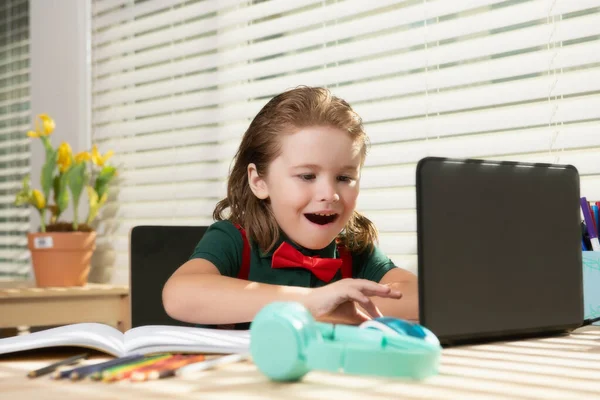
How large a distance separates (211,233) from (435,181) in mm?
466

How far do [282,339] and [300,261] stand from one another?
60 centimetres

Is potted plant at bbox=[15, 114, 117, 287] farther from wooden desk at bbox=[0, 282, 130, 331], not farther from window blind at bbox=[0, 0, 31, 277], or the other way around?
window blind at bbox=[0, 0, 31, 277]

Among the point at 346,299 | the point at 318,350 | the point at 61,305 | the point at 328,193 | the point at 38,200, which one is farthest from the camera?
the point at 38,200

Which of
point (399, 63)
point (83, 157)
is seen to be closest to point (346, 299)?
point (399, 63)

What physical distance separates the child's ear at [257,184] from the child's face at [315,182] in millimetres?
32

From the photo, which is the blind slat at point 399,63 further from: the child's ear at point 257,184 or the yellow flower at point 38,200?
the child's ear at point 257,184

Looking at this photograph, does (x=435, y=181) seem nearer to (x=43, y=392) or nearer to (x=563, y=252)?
(x=563, y=252)

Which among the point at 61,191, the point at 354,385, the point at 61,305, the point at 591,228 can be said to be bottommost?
the point at 61,305

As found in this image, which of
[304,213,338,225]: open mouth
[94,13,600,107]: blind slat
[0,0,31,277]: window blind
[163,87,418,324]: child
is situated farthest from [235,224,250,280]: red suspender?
[0,0,31,277]: window blind

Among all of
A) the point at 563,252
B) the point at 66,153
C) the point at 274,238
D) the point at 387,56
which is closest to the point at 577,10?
the point at 387,56

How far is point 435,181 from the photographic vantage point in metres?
0.87

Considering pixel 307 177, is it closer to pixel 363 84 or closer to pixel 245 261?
pixel 245 261

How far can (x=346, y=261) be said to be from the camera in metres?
1.32

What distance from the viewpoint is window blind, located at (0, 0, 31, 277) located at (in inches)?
117
